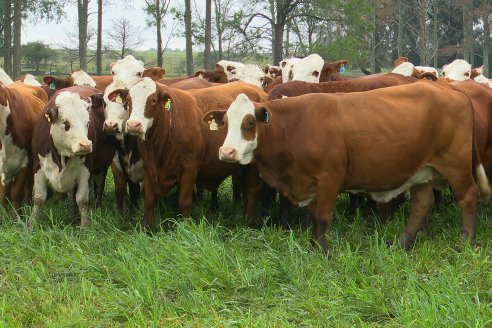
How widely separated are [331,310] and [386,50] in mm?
47067

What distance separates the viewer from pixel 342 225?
6633 millimetres

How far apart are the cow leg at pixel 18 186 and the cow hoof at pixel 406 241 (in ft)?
13.1

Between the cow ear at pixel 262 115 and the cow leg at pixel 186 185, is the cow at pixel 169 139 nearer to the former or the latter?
the cow leg at pixel 186 185

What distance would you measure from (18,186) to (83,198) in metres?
0.91

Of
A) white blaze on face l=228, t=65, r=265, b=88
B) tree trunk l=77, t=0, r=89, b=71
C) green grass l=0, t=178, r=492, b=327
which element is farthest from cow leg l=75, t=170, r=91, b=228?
tree trunk l=77, t=0, r=89, b=71

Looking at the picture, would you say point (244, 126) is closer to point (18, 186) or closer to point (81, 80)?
point (18, 186)

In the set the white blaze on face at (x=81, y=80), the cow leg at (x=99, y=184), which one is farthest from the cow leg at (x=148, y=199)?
the white blaze on face at (x=81, y=80)

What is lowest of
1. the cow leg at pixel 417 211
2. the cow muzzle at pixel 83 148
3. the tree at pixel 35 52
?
the cow leg at pixel 417 211

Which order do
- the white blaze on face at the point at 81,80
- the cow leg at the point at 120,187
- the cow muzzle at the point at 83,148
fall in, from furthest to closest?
the white blaze on face at the point at 81,80, the cow leg at the point at 120,187, the cow muzzle at the point at 83,148

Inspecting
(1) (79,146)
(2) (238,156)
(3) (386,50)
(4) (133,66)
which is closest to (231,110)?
(2) (238,156)

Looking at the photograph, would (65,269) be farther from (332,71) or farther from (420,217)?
(332,71)

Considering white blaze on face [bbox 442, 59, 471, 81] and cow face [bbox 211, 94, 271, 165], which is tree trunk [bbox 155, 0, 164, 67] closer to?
white blaze on face [bbox 442, 59, 471, 81]

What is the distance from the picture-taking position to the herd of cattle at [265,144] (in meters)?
5.64

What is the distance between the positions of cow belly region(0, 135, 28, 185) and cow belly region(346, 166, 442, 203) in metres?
3.56
